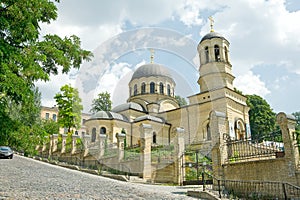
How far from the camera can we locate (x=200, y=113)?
26.6m

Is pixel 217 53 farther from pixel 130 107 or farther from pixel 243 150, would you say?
pixel 243 150

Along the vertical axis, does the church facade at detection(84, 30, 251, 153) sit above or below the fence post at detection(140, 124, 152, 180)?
above

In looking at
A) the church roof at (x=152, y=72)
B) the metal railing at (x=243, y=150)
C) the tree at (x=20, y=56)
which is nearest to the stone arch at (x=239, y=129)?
the church roof at (x=152, y=72)

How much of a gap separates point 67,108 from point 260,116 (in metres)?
25.9

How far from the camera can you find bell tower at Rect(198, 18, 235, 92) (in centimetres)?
2597

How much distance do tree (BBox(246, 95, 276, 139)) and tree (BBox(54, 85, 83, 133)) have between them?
913 inches

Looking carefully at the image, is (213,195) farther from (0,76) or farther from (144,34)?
(144,34)

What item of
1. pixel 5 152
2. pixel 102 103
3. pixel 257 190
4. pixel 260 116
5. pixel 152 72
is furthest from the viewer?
pixel 102 103

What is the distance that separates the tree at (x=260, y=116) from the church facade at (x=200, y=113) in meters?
10.2

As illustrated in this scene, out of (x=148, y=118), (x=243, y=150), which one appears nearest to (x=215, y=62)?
(x=148, y=118)

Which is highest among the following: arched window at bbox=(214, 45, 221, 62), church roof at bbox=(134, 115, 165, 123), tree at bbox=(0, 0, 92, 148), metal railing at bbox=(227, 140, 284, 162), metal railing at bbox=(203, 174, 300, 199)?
arched window at bbox=(214, 45, 221, 62)

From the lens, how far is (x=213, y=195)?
24.9ft

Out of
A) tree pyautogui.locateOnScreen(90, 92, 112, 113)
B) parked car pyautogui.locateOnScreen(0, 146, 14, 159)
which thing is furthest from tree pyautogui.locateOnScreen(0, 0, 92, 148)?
tree pyautogui.locateOnScreen(90, 92, 112, 113)

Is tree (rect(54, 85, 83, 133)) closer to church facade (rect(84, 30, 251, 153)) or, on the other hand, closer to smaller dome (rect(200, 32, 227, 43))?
church facade (rect(84, 30, 251, 153))
